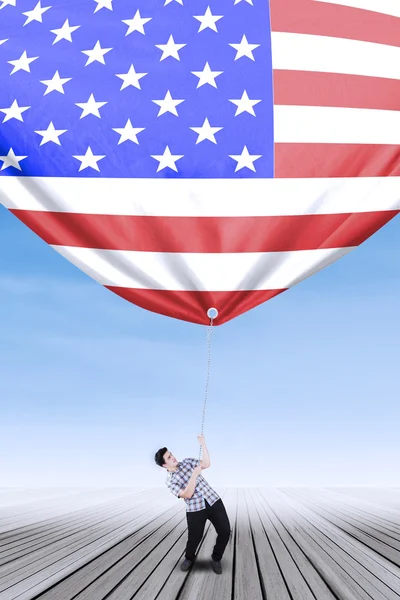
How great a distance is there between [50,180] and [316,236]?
5.82ft

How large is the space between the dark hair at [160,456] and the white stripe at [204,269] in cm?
100

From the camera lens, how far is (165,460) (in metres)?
3.64

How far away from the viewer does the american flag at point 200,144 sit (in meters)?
3.97

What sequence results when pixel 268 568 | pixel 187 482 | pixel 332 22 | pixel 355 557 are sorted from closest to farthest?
pixel 187 482, pixel 268 568, pixel 332 22, pixel 355 557

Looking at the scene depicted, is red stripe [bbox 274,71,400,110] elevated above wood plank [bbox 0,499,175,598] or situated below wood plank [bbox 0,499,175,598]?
above

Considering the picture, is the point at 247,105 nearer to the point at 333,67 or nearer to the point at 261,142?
the point at 261,142

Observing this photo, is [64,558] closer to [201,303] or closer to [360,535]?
[201,303]

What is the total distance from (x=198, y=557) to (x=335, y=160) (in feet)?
9.59

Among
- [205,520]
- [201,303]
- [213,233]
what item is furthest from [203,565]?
[213,233]

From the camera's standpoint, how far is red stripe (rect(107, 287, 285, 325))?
391 centimetres

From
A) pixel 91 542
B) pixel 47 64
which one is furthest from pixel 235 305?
pixel 91 542

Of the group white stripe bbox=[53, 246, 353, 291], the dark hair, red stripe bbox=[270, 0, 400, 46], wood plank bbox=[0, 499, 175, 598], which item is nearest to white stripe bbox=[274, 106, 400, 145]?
red stripe bbox=[270, 0, 400, 46]

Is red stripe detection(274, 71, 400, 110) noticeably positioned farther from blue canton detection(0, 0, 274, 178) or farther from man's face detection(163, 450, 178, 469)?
man's face detection(163, 450, 178, 469)

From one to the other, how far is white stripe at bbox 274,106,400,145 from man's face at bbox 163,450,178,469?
2.13m
